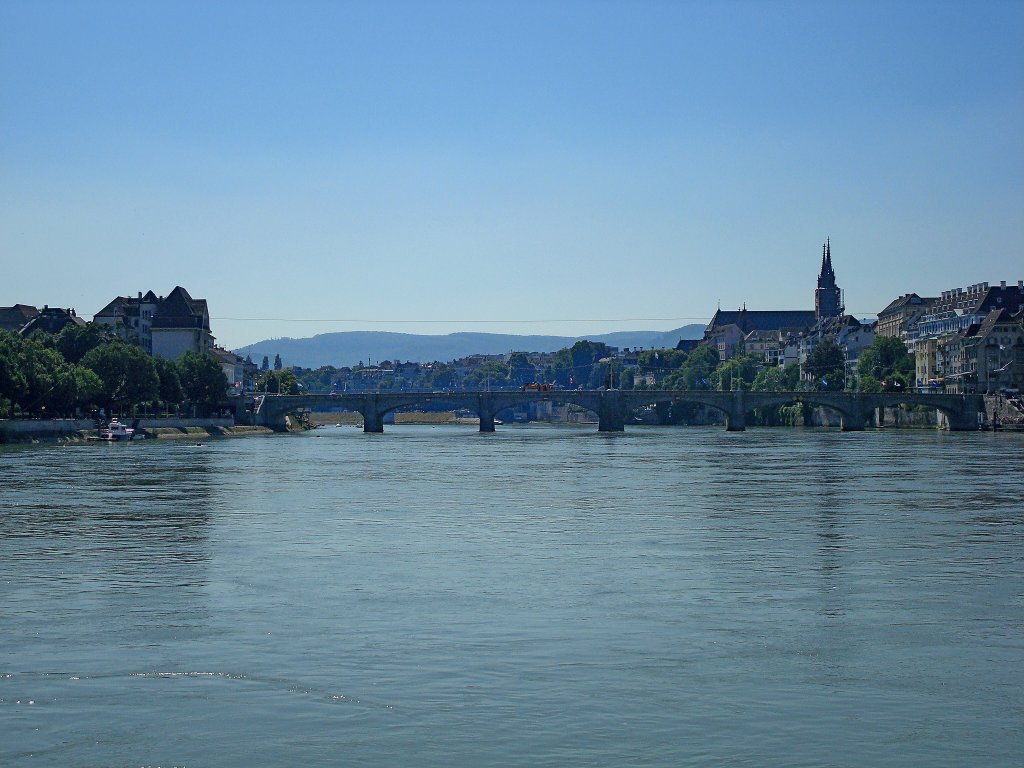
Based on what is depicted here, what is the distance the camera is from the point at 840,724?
13930 millimetres

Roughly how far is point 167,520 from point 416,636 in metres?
18.2

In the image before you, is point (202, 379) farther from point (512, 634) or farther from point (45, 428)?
point (512, 634)

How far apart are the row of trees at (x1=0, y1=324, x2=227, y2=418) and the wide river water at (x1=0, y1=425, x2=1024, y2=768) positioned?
5458cm

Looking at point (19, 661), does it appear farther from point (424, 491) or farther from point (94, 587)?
point (424, 491)

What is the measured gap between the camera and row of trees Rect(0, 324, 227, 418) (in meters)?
90.9

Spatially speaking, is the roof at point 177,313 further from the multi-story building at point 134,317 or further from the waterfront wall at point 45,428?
the waterfront wall at point 45,428

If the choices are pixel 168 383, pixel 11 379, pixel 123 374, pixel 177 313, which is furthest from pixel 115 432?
pixel 177 313

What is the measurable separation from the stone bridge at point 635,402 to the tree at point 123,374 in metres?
19.5

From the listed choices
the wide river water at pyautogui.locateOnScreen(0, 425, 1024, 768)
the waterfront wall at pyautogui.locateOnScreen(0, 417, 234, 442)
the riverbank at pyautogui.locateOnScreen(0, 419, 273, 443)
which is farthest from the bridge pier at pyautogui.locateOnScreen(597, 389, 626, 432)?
the wide river water at pyautogui.locateOnScreen(0, 425, 1024, 768)

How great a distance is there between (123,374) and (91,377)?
25.4ft

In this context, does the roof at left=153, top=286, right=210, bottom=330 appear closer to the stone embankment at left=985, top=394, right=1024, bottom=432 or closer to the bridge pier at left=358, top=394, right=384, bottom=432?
the bridge pier at left=358, top=394, right=384, bottom=432

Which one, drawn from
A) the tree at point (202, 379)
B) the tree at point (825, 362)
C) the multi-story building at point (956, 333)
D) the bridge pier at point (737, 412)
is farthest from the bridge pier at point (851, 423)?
the tree at point (202, 379)

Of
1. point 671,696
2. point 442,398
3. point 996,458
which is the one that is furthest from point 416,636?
point 442,398

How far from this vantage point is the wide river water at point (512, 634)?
44.0 feet
